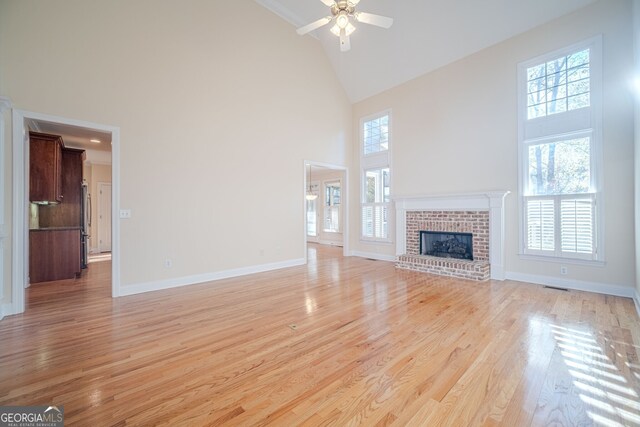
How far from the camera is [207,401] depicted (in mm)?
1568

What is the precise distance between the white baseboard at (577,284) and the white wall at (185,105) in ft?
13.8

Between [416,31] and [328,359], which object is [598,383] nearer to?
[328,359]

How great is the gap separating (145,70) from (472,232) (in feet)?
20.3

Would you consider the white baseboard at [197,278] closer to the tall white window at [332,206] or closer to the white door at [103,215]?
the tall white window at [332,206]

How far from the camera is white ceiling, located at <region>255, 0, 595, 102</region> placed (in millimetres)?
4164

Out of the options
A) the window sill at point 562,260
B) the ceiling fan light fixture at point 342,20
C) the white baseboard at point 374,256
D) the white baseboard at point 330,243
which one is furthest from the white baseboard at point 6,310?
the white baseboard at point 330,243

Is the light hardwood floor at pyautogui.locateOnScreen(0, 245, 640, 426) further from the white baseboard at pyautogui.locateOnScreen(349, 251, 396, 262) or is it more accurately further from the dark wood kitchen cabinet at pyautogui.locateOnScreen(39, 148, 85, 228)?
the white baseboard at pyautogui.locateOnScreen(349, 251, 396, 262)

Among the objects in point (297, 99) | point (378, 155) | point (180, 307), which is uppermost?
point (297, 99)

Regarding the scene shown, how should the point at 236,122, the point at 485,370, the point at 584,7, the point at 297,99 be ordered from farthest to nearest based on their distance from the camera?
the point at 297,99 → the point at 236,122 → the point at 584,7 → the point at 485,370

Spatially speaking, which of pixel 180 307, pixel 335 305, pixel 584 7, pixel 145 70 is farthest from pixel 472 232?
pixel 145 70

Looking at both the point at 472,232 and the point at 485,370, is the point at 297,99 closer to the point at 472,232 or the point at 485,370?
the point at 472,232

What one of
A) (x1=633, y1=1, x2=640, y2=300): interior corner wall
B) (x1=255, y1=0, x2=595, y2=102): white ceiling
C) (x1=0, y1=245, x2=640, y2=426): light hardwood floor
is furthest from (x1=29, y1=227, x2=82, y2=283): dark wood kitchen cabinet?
(x1=633, y1=1, x2=640, y2=300): interior corner wall

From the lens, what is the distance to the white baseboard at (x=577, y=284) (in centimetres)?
348

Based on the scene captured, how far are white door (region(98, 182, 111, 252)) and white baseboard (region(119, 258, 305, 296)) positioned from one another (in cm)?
574
